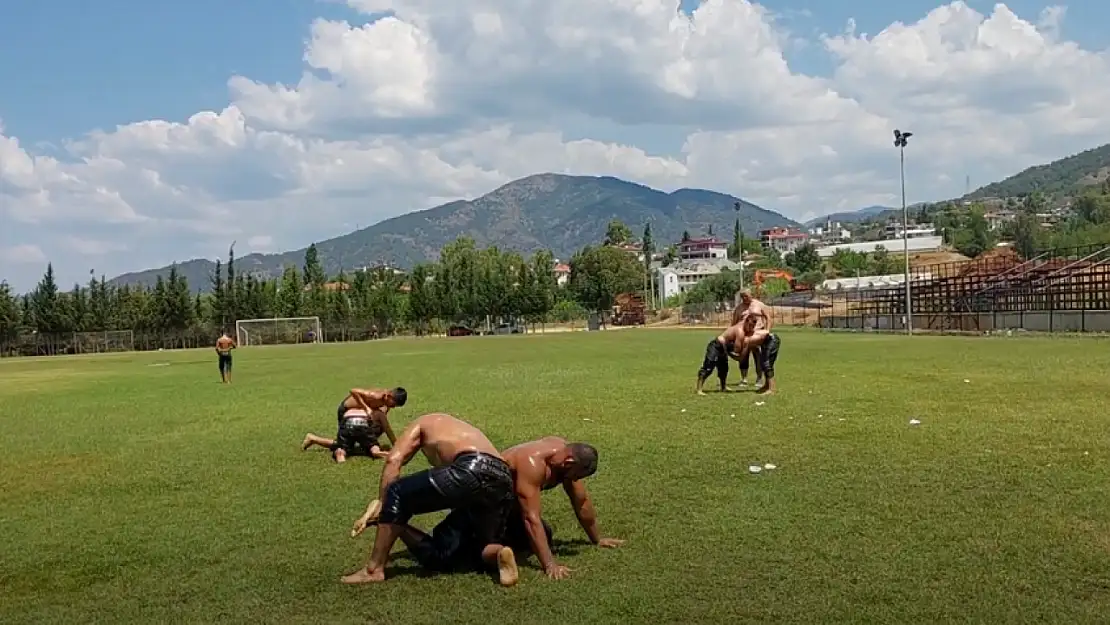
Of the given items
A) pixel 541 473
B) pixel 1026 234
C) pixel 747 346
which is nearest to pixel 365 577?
pixel 541 473

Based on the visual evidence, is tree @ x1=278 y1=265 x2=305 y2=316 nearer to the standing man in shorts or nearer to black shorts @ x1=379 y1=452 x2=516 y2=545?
the standing man in shorts

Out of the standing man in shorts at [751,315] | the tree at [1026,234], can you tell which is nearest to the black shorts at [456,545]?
the standing man in shorts at [751,315]

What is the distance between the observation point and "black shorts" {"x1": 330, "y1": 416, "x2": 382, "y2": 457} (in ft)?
44.4

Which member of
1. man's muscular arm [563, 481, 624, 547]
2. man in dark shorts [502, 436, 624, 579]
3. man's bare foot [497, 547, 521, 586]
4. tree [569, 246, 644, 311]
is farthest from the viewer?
tree [569, 246, 644, 311]

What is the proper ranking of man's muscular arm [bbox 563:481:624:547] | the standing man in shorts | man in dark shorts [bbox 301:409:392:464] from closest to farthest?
1. man's muscular arm [bbox 563:481:624:547]
2. man in dark shorts [bbox 301:409:392:464]
3. the standing man in shorts

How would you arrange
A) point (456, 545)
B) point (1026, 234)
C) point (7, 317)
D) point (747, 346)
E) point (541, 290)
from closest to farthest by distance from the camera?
point (456, 545)
point (747, 346)
point (7, 317)
point (541, 290)
point (1026, 234)

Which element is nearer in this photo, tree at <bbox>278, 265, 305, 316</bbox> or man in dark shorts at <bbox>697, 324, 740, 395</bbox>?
man in dark shorts at <bbox>697, 324, 740, 395</bbox>

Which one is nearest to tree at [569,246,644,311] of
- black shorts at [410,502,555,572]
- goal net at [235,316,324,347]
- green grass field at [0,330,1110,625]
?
goal net at [235,316,324,347]

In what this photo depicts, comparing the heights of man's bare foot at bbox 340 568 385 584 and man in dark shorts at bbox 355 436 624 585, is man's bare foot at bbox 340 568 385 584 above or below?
below

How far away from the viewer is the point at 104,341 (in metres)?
101

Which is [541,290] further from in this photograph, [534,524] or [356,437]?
[534,524]

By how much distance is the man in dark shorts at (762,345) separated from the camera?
19.8 metres

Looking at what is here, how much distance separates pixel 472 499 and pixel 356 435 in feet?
21.3

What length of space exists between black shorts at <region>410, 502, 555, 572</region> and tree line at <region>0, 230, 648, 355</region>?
93795mm
